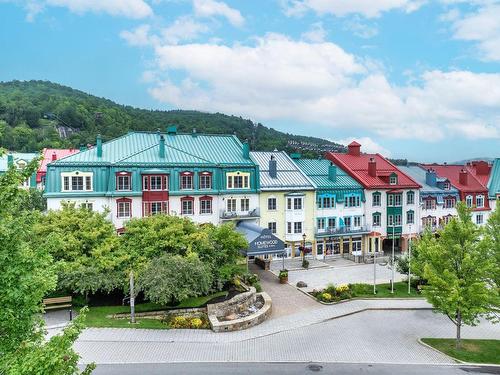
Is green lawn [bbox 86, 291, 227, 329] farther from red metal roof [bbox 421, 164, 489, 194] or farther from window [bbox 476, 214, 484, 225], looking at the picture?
window [bbox 476, 214, 484, 225]

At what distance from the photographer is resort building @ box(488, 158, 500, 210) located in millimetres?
54281

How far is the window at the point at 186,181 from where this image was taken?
3825 centimetres

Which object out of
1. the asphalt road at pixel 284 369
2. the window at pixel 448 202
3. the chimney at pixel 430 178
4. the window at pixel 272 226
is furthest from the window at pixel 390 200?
the asphalt road at pixel 284 369

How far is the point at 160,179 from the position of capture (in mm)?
37438

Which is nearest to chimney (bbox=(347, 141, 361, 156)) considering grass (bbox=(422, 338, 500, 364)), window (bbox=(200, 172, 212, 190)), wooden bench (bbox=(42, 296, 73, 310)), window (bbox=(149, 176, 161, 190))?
window (bbox=(200, 172, 212, 190))

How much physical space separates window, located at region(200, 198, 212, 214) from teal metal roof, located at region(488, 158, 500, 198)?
3938cm

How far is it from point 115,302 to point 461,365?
21102mm

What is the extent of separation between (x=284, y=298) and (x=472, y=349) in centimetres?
1235

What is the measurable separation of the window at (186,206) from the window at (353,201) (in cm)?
1811

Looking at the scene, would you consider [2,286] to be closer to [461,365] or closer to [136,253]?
[136,253]

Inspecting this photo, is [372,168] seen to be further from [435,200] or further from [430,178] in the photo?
[435,200]

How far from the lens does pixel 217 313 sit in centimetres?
2538

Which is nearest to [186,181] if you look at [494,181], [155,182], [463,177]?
[155,182]

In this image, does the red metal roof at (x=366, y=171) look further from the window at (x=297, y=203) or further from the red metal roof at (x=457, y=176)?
the red metal roof at (x=457, y=176)
